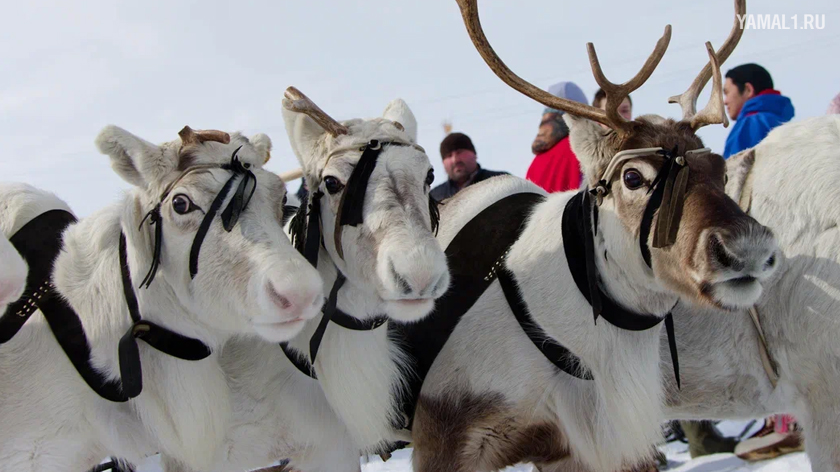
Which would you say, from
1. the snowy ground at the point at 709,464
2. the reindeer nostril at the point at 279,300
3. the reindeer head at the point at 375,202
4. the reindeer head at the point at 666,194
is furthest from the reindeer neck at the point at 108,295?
the snowy ground at the point at 709,464

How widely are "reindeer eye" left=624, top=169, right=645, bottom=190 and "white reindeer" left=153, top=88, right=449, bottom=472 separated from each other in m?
0.80

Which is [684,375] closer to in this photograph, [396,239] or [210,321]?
[396,239]

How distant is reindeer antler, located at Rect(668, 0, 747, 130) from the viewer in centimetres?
319

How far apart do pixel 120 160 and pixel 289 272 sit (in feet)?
2.85

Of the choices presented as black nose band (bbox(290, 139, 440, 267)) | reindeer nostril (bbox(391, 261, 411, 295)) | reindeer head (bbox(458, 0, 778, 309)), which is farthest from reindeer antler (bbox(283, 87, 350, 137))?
reindeer head (bbox(458, 0, 778, 309))

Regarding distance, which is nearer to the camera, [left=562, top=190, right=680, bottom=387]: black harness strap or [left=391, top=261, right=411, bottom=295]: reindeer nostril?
[left=391, top=261, right=411, bottom=295]: reindeer nostril

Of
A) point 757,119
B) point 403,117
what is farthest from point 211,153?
point 757,119

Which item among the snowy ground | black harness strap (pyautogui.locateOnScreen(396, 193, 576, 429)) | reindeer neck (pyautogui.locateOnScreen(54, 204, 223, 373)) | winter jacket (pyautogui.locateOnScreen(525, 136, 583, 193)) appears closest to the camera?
reindeer neck (pyautogui.locateOnScreen(54, 204, 223, 373))

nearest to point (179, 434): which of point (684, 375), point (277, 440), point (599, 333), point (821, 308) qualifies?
point (277, 440)

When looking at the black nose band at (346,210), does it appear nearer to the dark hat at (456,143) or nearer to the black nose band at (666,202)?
the black nose band at (666,202)

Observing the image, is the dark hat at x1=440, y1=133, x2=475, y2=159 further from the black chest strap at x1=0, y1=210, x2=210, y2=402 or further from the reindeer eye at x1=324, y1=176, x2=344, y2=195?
the black chest strap at x1=0, y1=210, x2=210, y2=402

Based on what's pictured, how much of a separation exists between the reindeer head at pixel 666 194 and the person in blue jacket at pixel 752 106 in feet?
4.59

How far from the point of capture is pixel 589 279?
10.3 feet

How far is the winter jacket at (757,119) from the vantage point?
187 inches
